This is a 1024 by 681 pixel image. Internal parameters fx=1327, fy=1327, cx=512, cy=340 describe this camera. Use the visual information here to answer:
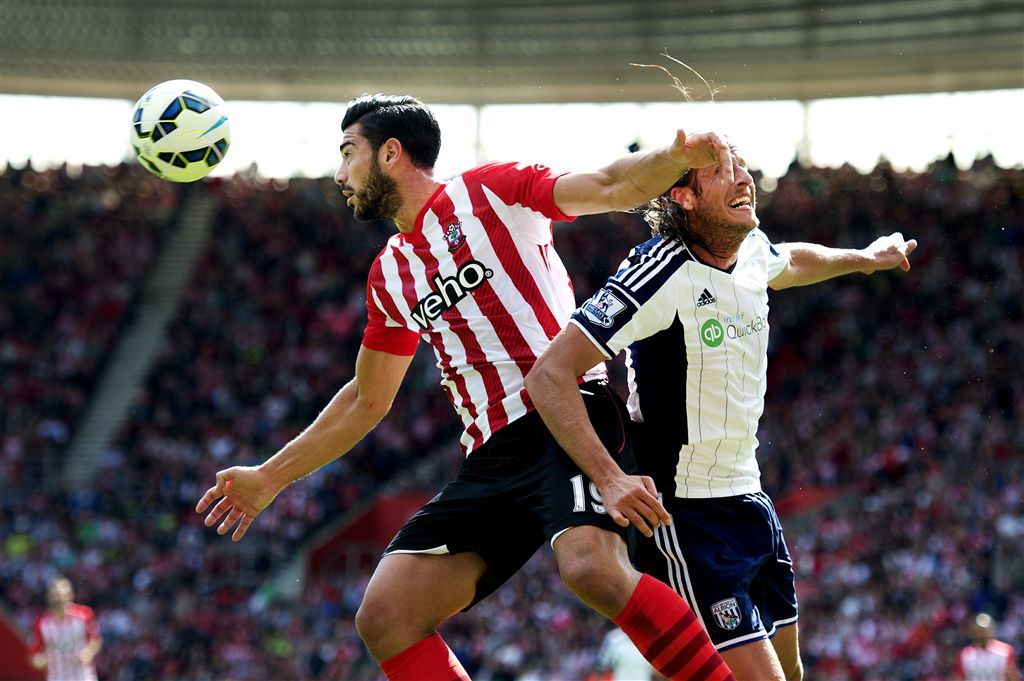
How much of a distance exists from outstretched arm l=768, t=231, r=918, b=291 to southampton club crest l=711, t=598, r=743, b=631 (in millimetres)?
1347

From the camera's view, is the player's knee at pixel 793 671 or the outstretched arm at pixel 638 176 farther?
the player's knee at pixel 793 671

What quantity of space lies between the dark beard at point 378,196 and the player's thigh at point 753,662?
1.96 m

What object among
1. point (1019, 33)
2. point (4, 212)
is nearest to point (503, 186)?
point (1019, 33)

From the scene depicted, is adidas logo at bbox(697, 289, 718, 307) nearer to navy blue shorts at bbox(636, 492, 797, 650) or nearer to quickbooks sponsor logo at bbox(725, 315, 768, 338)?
quickbooks sponsor logo at bbox(725, 315, 768, 338)

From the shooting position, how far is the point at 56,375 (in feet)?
87.7

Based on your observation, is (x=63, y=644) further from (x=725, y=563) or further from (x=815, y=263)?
(x=725, y=563)

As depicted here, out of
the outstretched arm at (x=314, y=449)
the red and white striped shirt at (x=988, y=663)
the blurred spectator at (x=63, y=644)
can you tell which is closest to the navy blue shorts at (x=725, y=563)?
the outstretched arm at (x=314, y=449)

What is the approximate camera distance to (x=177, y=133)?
596 centimetres

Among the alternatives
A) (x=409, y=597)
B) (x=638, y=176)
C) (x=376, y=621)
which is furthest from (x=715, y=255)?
(x=376, y=621)

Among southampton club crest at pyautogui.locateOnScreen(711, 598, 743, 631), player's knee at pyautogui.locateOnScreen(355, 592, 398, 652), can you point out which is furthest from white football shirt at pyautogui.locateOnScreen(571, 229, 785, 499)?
player's knee at pyautogui.locateOnScreen(355, 592, 398, 652)

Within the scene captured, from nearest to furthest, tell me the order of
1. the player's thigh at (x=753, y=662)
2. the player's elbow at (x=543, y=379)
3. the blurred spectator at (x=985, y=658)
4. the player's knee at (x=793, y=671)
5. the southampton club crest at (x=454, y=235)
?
the player's elbow at (x=543, y=379) → the player's thigh at (x=753, y=662) → the southampton club crest at (x=454, y=235) → the player's knee at (x=793, y=671) → the blurred spectator at (x=985, y=658)

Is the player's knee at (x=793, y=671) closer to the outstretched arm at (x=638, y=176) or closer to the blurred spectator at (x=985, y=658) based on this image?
the outstretched arm at (x=638, y=176)

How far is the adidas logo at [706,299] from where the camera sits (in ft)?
14.6

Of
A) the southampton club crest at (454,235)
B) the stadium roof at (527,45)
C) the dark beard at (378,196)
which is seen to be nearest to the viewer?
the southampton club crest at (454,235)
